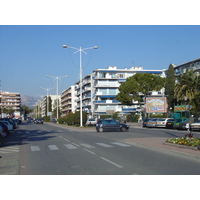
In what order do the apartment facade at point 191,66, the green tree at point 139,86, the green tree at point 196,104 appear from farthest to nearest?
the apartment facade at point 191,66 < the green tree at point 139,86 < the green tree at point 196,104

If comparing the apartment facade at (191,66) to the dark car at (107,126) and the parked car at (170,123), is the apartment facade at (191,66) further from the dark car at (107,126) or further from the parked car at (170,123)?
the dark car at (107,126)

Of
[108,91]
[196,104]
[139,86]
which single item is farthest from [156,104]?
[108,91]

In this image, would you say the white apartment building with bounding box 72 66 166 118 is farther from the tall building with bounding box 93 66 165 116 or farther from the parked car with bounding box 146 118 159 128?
the parked car with bounding box 146 118 159 128

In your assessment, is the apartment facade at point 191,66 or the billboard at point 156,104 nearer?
the billboard at point 156,104

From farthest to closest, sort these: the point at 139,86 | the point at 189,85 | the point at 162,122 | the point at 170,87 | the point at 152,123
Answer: the point at 170,87
the point at 139,86
the point at 189,85
the point at 152,123
the point at 162,122

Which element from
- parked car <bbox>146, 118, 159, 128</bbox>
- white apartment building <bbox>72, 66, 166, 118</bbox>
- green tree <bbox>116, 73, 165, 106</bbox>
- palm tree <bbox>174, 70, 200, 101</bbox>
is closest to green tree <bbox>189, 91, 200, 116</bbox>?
palm tree <bbox>174, 70, 200, 101</bbox>

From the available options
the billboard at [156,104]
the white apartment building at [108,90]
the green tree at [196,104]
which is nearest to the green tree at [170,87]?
the white apartment building at [108,90]

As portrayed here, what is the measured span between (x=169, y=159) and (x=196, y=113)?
1627 inches

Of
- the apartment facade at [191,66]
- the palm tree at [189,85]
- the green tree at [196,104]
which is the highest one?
A: the apartment facade at [191,66]

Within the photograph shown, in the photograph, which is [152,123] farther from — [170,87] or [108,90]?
[108,90]

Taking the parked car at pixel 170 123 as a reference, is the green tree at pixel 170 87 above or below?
above

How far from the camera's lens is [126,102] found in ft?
228

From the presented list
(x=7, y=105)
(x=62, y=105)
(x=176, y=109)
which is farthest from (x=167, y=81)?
(x=7, y=105)

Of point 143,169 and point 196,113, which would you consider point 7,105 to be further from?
point 143,169
